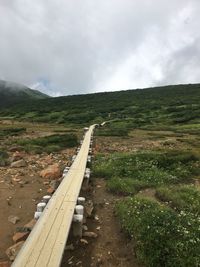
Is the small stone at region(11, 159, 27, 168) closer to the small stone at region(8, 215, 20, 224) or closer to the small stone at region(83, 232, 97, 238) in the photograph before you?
the small stone at region(8, 215, 20, 224)

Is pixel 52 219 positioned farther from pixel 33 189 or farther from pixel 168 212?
pixel 33 189

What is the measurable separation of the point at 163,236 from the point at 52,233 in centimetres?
255

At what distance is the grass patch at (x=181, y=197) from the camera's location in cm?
1091

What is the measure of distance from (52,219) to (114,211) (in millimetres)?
2767

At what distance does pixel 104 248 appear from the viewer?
28.1 feet

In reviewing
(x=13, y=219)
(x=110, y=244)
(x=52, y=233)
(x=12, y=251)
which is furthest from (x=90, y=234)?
(x=13, y=219)

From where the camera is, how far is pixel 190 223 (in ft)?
28.5

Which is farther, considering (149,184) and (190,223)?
(149,184)

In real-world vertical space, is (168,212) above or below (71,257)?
above

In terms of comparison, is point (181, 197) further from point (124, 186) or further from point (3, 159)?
point (3, 159)

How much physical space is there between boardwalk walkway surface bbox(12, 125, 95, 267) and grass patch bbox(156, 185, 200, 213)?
3.06 metres

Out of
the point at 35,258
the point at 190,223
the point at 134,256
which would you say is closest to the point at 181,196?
the point at 190,223

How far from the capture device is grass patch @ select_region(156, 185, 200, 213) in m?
10.9

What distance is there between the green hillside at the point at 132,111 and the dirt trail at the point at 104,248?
4090 cm
